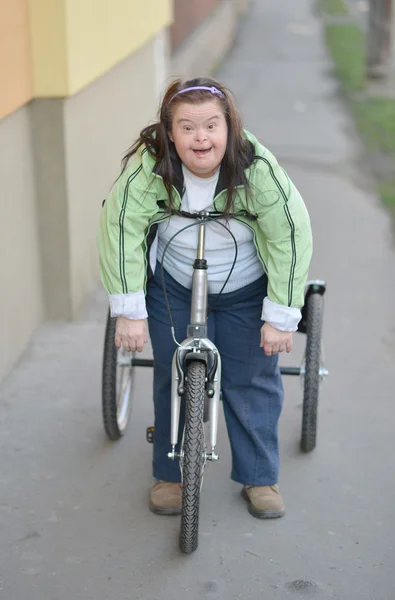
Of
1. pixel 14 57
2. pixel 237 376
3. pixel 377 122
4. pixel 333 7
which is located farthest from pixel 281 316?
pixel 333 7

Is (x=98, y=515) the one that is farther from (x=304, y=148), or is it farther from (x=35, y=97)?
(x=304, y=148)

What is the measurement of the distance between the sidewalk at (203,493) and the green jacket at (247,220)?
3.18 ft

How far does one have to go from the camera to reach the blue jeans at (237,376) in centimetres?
365

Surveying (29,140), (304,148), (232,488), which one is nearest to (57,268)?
(29,140)

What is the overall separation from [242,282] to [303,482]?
1028 millimetres

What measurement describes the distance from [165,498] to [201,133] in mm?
1505

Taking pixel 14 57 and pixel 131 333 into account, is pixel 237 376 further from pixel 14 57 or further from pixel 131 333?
pixel 14 57

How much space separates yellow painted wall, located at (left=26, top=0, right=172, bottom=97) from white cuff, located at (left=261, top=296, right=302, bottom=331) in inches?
93.4

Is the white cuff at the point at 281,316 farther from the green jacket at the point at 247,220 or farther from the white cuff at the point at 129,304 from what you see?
the white cuff at the point at 129,304

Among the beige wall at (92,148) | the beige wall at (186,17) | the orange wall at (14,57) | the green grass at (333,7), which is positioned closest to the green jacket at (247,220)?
the orange wall at (14,57)

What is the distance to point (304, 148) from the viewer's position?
10.3m

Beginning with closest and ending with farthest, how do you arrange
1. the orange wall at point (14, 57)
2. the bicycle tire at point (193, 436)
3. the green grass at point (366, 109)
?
1. the bicycle tire at point (193, 436)
2. the orange wall at point (14, 57)
3. the green grass at point (366, 109)

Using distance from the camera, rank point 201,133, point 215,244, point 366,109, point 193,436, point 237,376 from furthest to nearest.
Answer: point 366,109 → point 237,376 → point 215,244 → point 193,436 → point 201,133

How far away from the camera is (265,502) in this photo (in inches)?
152
